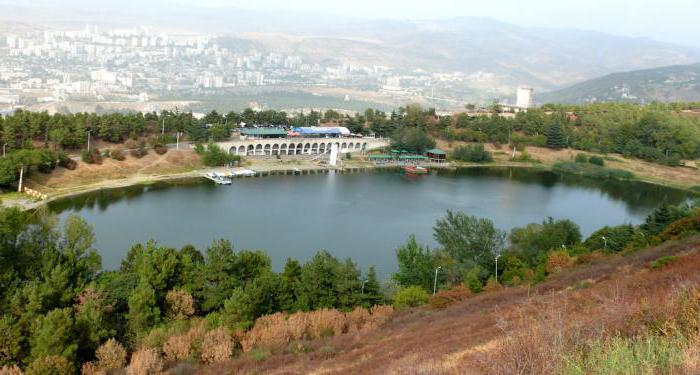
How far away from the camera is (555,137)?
24.8 meters

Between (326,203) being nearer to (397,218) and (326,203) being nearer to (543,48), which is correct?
(397,218)

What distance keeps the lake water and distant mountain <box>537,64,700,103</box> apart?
30896mm

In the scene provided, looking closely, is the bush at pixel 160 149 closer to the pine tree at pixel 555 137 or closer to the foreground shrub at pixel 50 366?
Result: the foreground shrub at pixel 50 366

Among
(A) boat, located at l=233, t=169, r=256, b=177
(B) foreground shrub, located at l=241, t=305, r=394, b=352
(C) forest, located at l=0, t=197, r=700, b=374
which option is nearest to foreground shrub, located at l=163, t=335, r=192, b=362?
(C) forest, located at l=0, t=197, r=700, b=374

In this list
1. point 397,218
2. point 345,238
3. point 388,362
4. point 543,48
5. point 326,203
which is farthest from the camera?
point 543,48

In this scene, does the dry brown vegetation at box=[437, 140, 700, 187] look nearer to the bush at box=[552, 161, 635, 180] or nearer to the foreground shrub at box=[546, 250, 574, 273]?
the bush at box=[552, 161, 635, 180]

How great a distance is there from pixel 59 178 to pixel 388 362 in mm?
13188

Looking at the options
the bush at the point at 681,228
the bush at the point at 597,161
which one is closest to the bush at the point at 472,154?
the bush at the point at 597,161

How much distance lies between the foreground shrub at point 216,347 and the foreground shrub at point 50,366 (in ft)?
3.78

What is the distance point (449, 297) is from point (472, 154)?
16403mm

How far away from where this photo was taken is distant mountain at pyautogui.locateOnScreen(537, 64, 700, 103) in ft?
159

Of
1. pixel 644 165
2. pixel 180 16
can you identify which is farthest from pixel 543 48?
pixel 644 165

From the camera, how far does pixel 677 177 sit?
21984mm

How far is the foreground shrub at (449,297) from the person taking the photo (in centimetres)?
735
